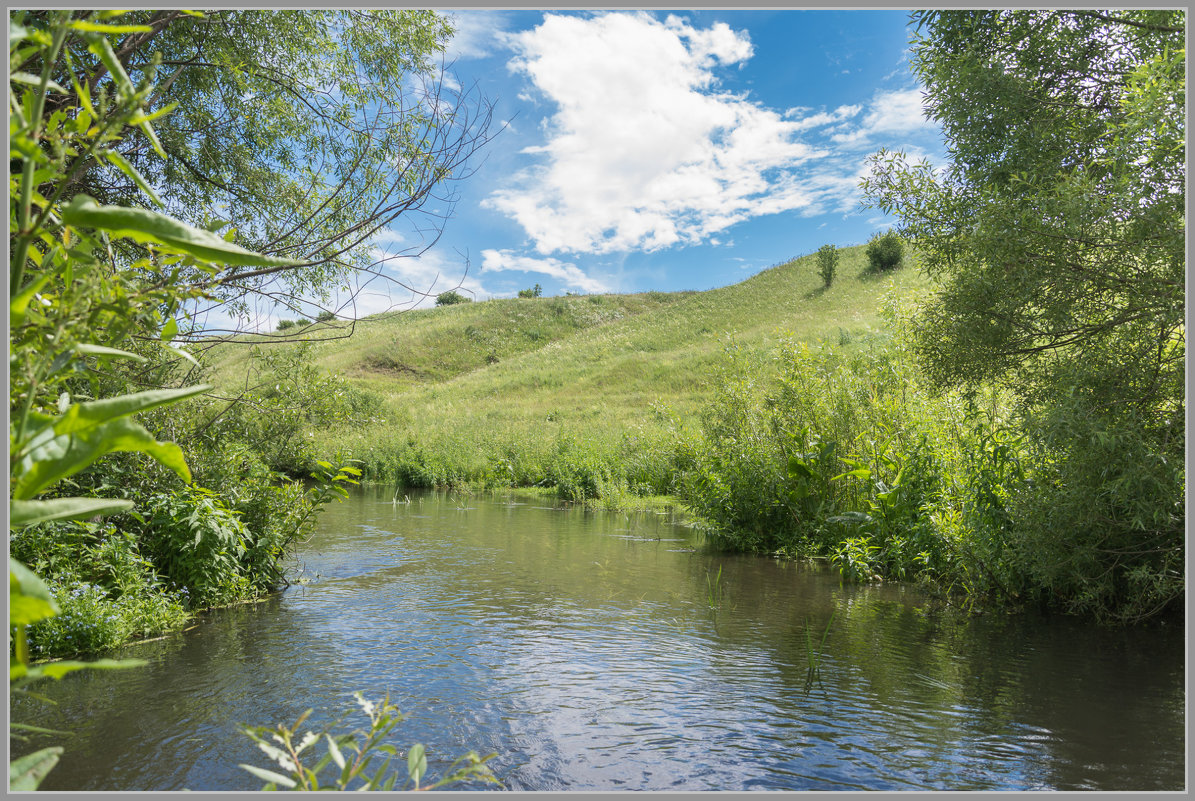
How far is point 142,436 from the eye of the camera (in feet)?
4.03

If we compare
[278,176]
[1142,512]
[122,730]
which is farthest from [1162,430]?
[278,176]

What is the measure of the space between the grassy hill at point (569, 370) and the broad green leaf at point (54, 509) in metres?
3.36

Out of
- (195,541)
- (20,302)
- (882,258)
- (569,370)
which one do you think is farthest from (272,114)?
(882,258)

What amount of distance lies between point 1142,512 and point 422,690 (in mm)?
6002

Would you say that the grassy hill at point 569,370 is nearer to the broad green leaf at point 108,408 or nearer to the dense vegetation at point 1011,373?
the dense vegetation at point 1011,373

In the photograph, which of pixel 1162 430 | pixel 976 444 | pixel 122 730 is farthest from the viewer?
pixel 976 444

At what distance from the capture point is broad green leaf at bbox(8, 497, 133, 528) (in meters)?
1.08

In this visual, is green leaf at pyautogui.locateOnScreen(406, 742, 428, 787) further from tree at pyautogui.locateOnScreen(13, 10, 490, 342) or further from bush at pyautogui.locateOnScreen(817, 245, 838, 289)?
bush at pyautogui.locateOnScreen(817, 245, 838, 289)

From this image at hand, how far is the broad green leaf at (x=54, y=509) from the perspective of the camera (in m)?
1.08

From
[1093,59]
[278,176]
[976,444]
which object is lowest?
[976,444]

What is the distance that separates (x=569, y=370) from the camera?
139ft

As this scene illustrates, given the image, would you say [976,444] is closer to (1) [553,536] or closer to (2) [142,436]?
(1) [553,536]

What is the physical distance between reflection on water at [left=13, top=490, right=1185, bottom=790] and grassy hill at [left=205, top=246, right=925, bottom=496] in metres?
2.70

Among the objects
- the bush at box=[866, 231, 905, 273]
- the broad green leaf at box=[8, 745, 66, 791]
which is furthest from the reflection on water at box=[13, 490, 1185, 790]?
the bush at box=[866, 231, 905, 273]
